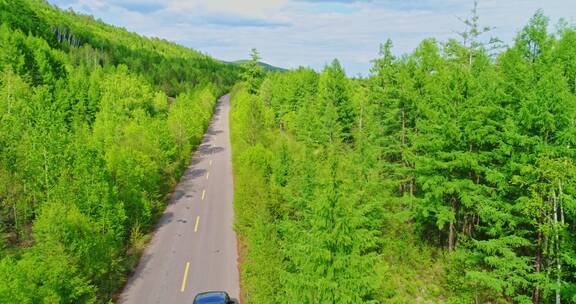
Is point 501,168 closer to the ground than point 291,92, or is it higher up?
closer to the ground

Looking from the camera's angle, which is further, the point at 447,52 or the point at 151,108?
the point at 151,108

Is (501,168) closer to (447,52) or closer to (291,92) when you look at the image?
(447,52)

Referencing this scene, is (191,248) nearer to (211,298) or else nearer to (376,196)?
(211,298)

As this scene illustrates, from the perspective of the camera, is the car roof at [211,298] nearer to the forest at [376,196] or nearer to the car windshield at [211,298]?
the car windshield at [211,298]

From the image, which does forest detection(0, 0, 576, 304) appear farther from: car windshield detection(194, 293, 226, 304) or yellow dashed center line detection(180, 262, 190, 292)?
yellow dashed center line detection(180, 262, 190, 292)

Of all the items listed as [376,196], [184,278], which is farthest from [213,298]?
[376,196]

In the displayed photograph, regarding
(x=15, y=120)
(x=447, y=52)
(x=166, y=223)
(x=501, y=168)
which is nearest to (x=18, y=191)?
(x=15, y=120)

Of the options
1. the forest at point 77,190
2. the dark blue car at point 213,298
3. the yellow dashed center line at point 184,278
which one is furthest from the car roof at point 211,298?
the forest at point 77,190
